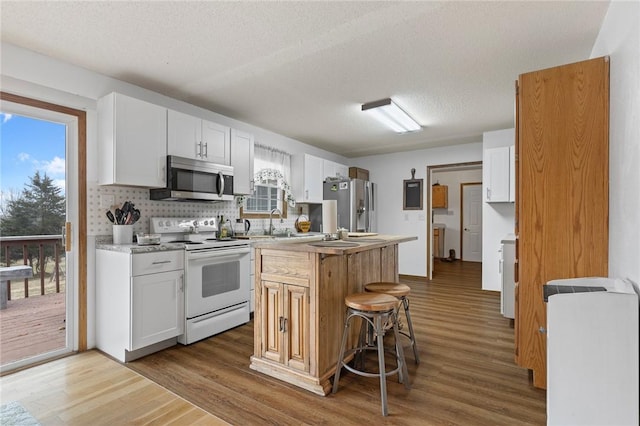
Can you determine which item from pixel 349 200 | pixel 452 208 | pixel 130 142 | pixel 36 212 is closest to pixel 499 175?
pixel 349 200

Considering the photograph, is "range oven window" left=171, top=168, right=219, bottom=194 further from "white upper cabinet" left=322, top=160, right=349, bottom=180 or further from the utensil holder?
"white upper cabinet" left=322, top=160, right=349, bottom=180

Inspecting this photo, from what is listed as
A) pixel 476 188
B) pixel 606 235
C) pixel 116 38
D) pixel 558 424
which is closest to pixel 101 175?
pixel 116 38

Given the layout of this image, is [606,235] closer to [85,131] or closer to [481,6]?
[481,6]

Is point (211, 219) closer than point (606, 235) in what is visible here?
No

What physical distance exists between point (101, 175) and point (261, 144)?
2204mm

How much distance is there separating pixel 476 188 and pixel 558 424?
303 inches

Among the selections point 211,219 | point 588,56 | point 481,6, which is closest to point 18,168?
point 211,219

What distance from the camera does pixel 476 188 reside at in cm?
811

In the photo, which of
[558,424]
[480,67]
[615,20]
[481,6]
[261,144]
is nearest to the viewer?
[558,424]

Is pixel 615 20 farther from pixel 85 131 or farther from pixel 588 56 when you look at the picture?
pixel 85 131

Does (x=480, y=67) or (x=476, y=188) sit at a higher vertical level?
(x=480, y=67)

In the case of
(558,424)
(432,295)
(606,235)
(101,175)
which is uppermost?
(101,175)

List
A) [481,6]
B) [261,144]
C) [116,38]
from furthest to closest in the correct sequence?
[261,144] → [116,38] → [481,6]

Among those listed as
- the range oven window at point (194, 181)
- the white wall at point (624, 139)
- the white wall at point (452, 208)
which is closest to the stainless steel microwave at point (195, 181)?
the range oven window at point (194, 181)
